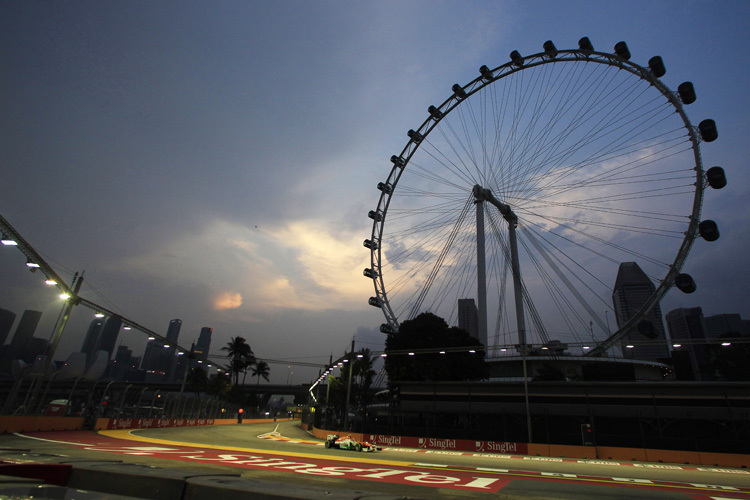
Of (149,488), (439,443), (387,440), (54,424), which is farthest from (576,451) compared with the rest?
(54,424)

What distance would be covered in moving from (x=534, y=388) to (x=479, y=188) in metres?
26.5

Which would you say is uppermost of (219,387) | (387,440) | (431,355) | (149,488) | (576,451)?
(431,355)

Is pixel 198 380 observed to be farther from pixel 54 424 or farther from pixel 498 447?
pixel 498 447

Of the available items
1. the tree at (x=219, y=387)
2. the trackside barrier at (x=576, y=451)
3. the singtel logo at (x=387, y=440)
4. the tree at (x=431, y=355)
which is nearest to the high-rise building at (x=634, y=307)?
the trackside barrier at (x=576, y=451)

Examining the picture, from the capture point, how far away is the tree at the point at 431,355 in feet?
183

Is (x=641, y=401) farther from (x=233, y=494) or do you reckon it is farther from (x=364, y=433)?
(x=233, y=494)

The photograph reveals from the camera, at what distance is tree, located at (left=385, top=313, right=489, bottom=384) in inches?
Answer: 2193

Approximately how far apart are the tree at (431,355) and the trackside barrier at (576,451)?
19824 mm

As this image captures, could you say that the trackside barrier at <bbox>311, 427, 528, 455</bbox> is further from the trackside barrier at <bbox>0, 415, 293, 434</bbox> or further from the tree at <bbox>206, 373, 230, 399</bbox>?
the tree at <bbox>206, 373, 230, 399</bbox>

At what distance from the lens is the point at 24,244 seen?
72.3 ft

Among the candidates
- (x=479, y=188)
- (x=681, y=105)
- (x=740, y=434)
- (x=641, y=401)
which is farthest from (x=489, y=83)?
(x=740, y=434)

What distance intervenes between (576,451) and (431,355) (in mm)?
26142

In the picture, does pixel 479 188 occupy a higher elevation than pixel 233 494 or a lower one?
higher

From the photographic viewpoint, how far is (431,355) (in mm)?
56594
